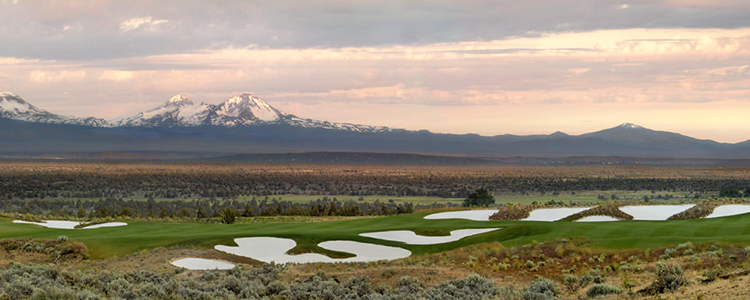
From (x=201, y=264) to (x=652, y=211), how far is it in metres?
23.4

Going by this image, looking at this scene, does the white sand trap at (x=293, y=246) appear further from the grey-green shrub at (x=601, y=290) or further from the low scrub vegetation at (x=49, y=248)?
the grey-green shrub at (x=601, y=290)

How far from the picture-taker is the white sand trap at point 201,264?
24067 mm

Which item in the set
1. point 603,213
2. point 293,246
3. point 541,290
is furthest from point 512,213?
point 541,290

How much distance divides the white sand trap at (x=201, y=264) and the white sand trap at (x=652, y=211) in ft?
67.8

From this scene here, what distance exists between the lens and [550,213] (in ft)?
125

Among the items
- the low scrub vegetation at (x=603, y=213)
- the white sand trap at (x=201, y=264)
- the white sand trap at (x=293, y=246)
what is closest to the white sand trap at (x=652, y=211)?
the low scrub vegetation at (x=603, y=213)

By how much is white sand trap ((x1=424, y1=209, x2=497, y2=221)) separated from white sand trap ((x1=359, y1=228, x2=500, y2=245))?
20.0ft

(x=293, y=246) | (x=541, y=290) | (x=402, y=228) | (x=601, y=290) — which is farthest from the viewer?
(x=402, y=228)

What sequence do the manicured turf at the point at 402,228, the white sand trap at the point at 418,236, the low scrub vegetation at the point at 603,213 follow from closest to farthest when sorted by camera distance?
the manicured turf at the point at 402,228 → the white sand trap at the point at 418,236 → the low scrub vegetation at the point at 603,213

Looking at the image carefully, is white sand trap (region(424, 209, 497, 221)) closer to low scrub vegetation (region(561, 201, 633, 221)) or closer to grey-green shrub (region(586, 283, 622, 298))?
low scrub vegetation (region(561, 201, 633, 221))

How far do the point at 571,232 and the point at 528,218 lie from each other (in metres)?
11.1

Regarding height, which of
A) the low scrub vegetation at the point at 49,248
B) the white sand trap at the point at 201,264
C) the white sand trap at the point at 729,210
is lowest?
the white sand trap at the point at 201,264

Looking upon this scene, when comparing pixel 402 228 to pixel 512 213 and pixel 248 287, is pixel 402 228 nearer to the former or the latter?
pixel 512 213

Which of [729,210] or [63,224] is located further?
[63,224]
